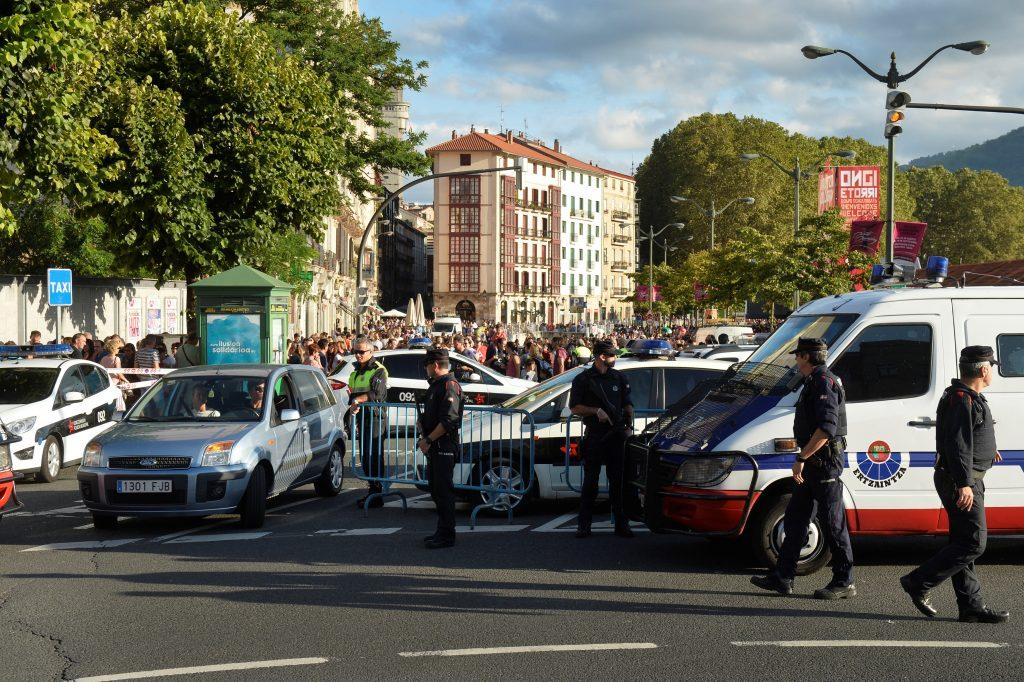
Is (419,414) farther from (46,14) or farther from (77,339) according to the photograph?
(77,339)

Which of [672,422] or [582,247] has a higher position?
[582,247]

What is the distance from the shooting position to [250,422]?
11844mm

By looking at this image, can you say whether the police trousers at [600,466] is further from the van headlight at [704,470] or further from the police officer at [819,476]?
the police officer at [819,476]

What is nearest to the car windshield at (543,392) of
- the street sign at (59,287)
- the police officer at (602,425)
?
the police officer at (602,425)

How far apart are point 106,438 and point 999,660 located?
7.95 metres

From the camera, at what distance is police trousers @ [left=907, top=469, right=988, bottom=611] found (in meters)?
7.22

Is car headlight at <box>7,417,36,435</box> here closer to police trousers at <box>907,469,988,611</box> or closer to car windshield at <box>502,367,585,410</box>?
car windshield at <box>502,367,585,410</box>

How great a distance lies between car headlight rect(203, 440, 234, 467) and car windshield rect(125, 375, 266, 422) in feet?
2.51

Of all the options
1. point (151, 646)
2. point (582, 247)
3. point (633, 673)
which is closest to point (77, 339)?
point (151, 646)

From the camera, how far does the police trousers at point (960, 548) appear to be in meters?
7.22

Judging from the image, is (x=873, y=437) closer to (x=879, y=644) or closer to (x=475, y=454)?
(x=879, y=644)

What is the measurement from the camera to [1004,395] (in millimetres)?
8867

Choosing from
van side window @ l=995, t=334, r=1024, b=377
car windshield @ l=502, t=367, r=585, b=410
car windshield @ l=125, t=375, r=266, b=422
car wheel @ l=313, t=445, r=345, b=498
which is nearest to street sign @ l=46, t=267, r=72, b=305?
car wheel @ l=313, t=445, r=345, b=498

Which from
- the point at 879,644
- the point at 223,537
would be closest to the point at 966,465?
the point at 879,644
